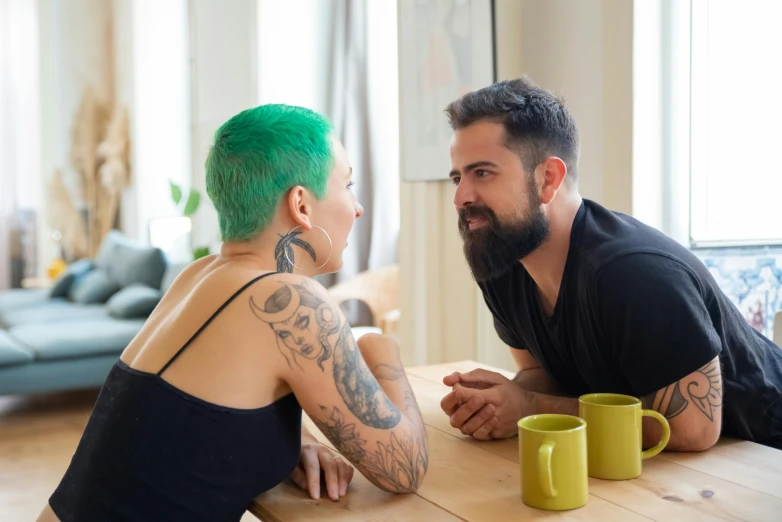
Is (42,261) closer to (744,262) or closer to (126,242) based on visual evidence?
(126,242)

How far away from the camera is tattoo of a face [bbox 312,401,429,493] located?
3.68 feet

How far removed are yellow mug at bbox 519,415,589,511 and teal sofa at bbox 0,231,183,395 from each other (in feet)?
11.6

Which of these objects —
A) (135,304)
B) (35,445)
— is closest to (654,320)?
(35,445)

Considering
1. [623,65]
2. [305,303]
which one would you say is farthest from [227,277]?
[623,65]

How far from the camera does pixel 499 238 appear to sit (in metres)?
1.60

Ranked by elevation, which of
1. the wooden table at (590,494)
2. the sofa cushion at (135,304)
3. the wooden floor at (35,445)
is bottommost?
the wooden floor at (35,445)

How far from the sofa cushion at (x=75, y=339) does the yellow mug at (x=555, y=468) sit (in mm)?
3520

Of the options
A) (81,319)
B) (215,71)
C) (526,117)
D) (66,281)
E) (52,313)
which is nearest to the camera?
(526,117)

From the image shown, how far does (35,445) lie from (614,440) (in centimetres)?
328

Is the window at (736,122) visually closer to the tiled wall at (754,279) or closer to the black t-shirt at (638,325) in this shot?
the tiled wall at (754,279)

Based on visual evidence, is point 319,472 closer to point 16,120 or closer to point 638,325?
point 638,325

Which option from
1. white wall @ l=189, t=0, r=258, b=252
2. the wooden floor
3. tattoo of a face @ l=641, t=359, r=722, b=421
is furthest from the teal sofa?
tattoo of a face @ l=641, t=359, r=722, b=421

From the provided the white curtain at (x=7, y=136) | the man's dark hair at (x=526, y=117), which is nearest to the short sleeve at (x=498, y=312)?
the man's dark hair at (x=526, y=117)

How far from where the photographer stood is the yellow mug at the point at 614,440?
1138 mm
